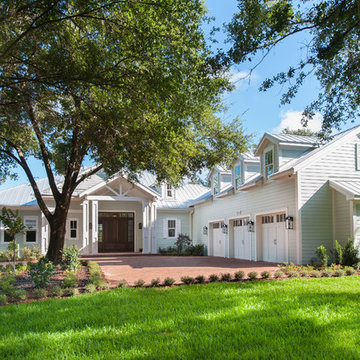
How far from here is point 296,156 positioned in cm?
1636

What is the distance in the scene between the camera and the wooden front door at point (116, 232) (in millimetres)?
24812

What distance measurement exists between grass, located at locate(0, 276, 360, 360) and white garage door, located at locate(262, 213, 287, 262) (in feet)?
25.7

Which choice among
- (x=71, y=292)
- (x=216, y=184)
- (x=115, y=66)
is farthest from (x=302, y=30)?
(x=216, y=184)

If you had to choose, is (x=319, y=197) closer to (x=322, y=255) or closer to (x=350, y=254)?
(x=322, y=255)

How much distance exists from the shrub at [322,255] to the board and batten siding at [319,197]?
70cm

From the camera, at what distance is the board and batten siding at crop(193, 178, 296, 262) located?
49.5ft

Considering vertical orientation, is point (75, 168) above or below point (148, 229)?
above

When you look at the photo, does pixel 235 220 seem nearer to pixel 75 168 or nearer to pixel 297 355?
pixel 75 168

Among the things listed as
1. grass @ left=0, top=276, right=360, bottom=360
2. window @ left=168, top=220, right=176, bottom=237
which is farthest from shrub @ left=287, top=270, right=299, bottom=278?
window @ left=168, top=220, right=176, bottom=237

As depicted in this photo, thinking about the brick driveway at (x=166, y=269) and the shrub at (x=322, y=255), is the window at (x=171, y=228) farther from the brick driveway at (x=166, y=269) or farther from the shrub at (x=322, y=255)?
the shrub at (x=322, y=255)

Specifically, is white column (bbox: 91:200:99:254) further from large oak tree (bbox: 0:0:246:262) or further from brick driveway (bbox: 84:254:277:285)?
large oak tree (bbox: 0:0:246:262)

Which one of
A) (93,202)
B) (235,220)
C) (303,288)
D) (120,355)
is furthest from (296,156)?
(120,355)

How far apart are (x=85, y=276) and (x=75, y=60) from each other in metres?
6.38

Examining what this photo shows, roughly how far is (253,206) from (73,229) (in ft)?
38.5
